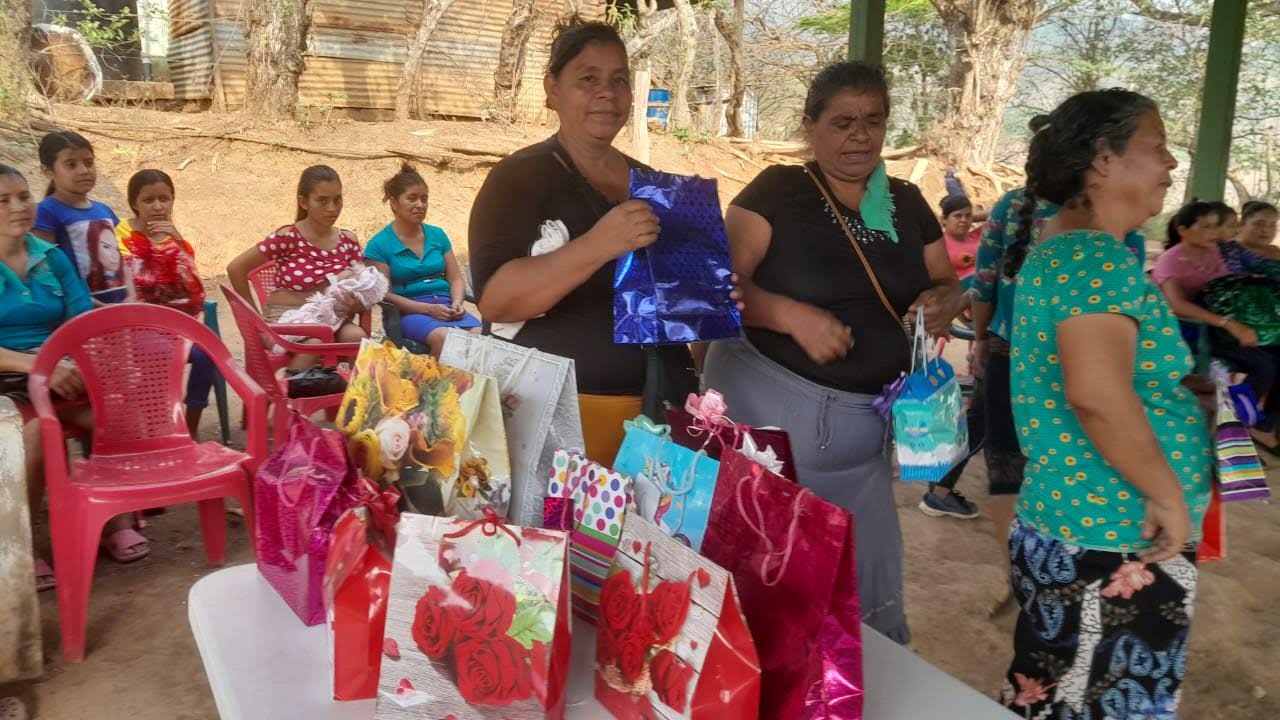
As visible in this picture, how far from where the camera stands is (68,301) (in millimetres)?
3426

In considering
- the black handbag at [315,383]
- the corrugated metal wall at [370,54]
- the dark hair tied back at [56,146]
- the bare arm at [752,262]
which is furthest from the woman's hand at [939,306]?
the corrugated metal wall at [370,54]

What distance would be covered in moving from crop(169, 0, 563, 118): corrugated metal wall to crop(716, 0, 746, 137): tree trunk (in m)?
2.87

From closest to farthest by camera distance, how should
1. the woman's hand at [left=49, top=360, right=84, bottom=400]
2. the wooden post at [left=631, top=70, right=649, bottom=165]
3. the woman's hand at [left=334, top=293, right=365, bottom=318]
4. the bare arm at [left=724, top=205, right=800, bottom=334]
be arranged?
the bare arm at [left=724, top=205, right=800, bottom=334], the woman's hand at [left=49, top=360, right=84, bottom=400], the woman's hand at [left=334, top=293, right=365, bottom=318], the wooden post at [left=631, top=70, right=649, bottom=165]

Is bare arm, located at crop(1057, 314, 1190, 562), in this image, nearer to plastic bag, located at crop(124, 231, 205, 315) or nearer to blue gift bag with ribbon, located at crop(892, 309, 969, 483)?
blue gift bag with ribbon, located at crop(892, 309, 969, 483)

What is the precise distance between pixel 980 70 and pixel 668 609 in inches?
568

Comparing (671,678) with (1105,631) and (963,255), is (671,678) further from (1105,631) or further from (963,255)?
(963,255)

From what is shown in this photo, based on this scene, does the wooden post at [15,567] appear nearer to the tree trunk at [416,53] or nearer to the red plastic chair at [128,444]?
the red plastic chair at [128,444]

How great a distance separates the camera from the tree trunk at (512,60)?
1247 centimetres

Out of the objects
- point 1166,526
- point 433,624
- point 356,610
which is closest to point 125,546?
point 356,610

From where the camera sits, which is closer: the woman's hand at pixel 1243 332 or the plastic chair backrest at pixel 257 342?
the plastic chair backrest at pixel 257 342

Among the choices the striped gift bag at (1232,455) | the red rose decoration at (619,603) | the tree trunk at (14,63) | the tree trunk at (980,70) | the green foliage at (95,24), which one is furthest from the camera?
the tree trunk at (980,70)

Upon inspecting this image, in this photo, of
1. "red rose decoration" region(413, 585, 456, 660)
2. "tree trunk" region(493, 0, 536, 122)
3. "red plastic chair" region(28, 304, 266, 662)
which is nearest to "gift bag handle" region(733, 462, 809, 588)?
"red rose decoration" region(413, 585, 456, 660)

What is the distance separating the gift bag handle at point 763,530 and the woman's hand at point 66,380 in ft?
9.55

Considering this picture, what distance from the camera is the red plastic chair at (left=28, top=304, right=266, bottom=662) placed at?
267 centimetres
